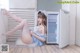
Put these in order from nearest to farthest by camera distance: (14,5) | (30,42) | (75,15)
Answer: (30,42), (75,15), (14,5)

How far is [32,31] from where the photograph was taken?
139 inches

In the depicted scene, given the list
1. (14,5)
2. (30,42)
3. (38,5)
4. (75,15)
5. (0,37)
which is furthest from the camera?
(38,5)

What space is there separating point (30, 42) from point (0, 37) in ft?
1.89

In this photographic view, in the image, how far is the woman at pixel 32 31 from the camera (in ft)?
11.3

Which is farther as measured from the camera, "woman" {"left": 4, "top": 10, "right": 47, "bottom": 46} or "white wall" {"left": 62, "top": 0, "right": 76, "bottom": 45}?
"white wall" {"left": 62, "top": 0, "right": 76, "bottom": 45}

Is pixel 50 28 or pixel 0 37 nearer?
pixel 0 37

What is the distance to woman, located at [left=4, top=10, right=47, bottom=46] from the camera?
3434mm

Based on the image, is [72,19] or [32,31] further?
[72,19]

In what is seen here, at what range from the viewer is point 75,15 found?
12.0 ft

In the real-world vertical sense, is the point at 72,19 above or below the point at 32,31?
above

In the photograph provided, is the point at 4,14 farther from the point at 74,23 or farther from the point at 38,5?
the point at 74,23

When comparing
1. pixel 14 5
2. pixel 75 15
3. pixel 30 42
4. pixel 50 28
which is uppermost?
pixel 14 5

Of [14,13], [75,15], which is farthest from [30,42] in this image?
[75,15]

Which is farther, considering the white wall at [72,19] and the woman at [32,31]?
the white wall at [72,19]
